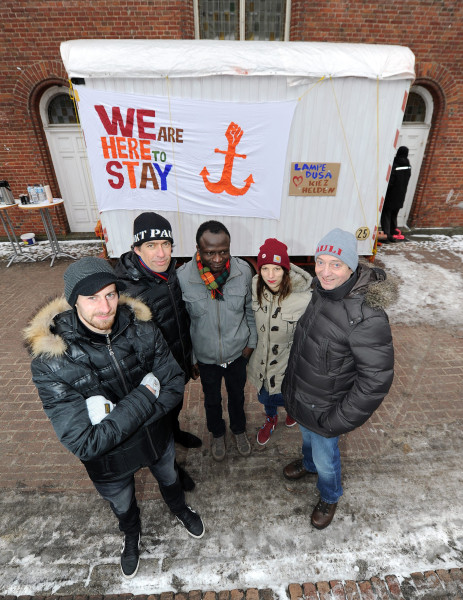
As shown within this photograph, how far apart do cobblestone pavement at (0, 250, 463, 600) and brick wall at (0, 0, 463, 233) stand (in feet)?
19.2

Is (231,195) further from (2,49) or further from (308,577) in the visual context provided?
(2,49)

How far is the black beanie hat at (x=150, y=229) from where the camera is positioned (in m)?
2.30

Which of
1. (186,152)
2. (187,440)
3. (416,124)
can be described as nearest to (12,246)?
(186,152)

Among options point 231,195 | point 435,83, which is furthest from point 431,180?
point 231,195

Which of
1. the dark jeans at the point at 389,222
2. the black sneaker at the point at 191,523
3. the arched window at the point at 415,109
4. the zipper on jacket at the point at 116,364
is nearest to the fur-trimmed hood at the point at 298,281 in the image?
the zipper on jacket at the point at 116,364

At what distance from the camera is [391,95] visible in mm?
4809

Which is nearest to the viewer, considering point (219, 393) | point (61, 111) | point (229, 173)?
point (219, 393)

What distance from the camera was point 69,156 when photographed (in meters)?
8.09

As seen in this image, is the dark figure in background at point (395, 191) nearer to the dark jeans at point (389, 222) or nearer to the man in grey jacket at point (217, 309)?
the dark jeans at point (389, 222)

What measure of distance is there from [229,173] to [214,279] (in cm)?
327

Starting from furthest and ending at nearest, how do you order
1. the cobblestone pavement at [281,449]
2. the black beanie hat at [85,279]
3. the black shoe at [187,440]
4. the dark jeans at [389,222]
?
the dark jeans at [389,222] → the black shoe at [187,440] → the cobblestone pavement at [281,449] → the black beanie hat at [85,279]

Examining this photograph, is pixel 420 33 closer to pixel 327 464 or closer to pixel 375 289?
pixel 375 289

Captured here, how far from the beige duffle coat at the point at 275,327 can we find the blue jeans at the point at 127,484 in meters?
1.03

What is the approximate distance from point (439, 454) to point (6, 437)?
4.60 m
